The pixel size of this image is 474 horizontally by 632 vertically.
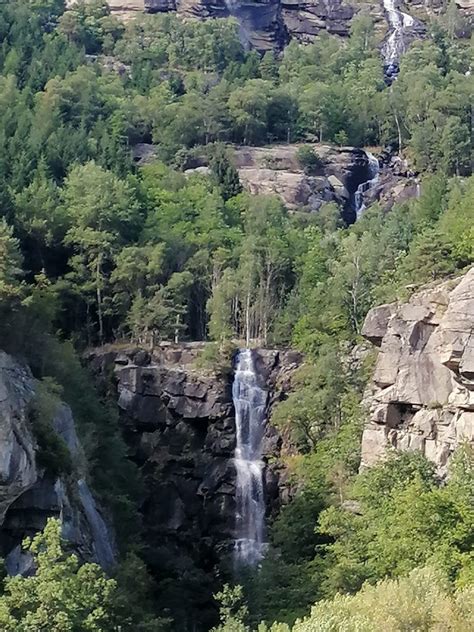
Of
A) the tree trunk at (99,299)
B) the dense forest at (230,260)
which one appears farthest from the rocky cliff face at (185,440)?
the tree trunk at (99,299)

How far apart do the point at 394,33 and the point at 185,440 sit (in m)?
70.2

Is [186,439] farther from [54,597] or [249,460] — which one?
[54,597]

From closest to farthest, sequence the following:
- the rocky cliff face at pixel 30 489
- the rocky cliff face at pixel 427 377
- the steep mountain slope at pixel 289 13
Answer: the rocky cliff face at pixel 30 489 → the rocky cliff face at pixel 427 377 → the steep mountain slope at pixel 289 13

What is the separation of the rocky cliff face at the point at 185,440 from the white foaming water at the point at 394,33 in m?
57.6

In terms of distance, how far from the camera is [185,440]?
40500 millimetres

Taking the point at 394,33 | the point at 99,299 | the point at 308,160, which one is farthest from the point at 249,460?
the point at 394,33

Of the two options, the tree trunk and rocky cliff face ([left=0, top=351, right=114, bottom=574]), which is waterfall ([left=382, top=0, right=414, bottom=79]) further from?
rocky cliff face ([left=0, top=351, right=114, bottom=574])

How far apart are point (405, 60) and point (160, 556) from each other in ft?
194

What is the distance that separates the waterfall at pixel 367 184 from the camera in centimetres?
6431

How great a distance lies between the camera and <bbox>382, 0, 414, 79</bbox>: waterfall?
90.1m

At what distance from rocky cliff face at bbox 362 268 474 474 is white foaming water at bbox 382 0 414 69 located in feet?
196

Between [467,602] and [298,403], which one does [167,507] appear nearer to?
[298,403]

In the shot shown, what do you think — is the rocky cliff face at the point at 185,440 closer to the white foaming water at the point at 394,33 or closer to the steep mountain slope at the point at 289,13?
the steep mountain slope at the point at 289,13

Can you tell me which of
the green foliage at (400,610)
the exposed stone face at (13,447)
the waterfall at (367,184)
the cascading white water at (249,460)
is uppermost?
the waterfall at (367,184)
